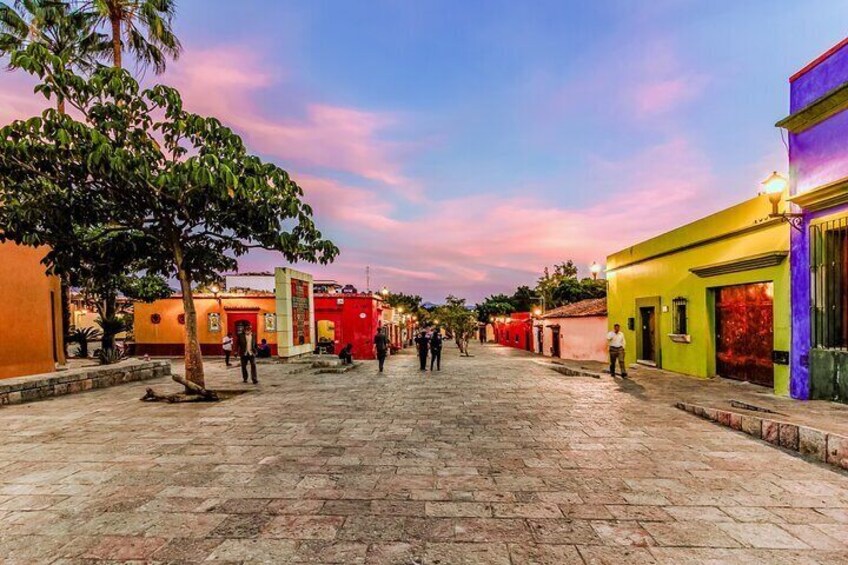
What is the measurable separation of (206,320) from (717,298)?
973 inches

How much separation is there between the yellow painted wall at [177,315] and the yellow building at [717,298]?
19395mm

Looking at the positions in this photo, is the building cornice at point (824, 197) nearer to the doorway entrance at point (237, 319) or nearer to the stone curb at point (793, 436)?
the stone curb at point (793, 436)

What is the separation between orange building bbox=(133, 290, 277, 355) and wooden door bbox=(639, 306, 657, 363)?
19141mm

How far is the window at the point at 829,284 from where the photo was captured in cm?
789

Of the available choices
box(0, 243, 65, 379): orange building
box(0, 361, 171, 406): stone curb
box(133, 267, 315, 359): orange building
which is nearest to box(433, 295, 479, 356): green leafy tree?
box(133, 267, 315, 359): orange building

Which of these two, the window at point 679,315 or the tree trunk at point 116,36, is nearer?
the window at point 679,315

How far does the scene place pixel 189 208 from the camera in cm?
984

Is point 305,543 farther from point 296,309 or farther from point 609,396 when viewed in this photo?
point 296,309

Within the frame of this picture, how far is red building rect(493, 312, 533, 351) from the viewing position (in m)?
41.3

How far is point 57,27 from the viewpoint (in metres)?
16.8

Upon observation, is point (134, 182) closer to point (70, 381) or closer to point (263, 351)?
point (70, 381)

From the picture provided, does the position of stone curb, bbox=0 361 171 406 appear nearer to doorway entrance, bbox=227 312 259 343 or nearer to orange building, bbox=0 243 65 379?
orange building, bbox=0 243 65 379

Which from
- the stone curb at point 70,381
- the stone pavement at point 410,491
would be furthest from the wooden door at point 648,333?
the stone curb at point 70,381

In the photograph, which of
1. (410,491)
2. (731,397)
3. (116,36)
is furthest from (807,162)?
(116,36)
